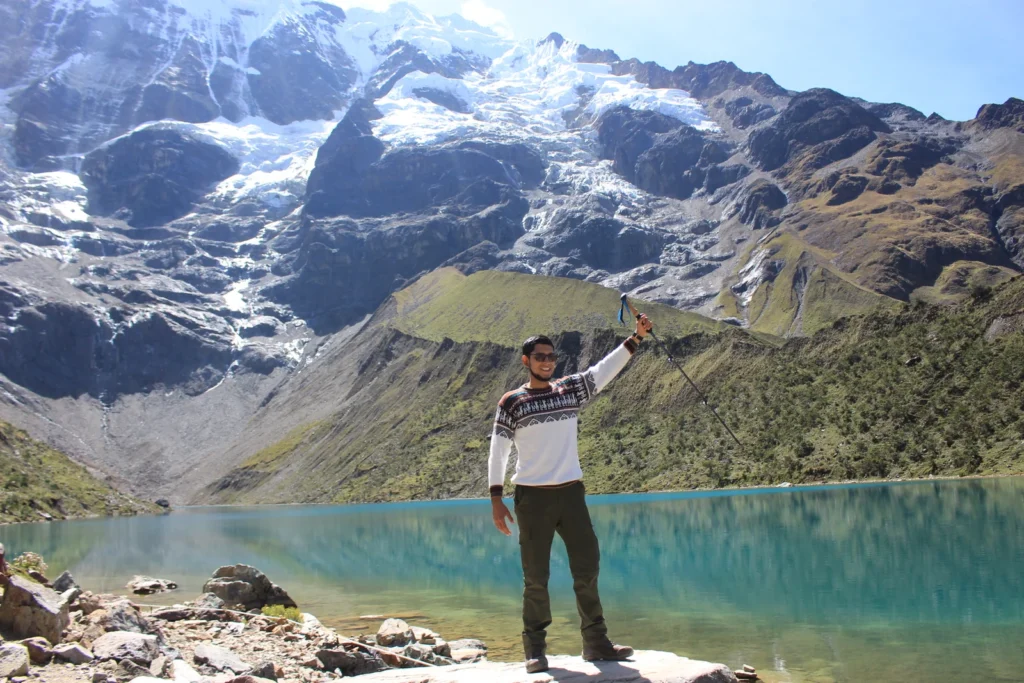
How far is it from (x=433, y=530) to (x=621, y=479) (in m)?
49.3

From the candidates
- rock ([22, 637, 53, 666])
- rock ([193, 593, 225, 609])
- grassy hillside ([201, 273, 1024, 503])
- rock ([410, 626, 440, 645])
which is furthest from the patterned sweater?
grassy hillside ([201, 273, 1024, 503])

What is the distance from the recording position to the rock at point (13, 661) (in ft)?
40.6

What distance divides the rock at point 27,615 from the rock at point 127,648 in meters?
0.76

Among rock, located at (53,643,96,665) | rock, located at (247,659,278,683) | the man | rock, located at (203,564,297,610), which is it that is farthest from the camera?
rock, located at (203,564,297,610)

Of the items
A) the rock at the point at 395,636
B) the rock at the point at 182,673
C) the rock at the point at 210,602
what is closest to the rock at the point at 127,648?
the rock at the point at 182,673

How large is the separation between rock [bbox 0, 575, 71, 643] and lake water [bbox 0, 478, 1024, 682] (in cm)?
891

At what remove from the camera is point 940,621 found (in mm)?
18219

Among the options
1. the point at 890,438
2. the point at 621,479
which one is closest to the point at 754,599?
the point at 890,438

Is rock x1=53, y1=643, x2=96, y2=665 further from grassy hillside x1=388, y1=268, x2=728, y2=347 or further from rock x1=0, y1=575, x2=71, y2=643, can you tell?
grassy hillside x1=388, y1=268, x2=728, y2=347

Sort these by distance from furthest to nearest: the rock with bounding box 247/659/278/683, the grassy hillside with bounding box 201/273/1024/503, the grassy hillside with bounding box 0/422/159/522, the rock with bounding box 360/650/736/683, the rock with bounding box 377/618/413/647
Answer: the grassy hillside with bounding box 0/422/159/522, the grassy hillside with bounding box 201/273/1024/503, the rock with bounding box 377/618/413/647, the rock with bounding box 247/659/278/683, the rock with bounding box 360/650/736/683

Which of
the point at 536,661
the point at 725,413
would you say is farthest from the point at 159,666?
the point at 725,413

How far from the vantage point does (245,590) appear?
27391mm

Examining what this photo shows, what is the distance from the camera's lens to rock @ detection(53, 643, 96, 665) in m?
14.1

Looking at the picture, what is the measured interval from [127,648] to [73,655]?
89 cm
